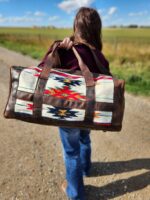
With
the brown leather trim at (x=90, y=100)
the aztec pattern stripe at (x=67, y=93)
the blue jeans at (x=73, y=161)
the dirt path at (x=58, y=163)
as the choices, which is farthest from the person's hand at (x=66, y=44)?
the dirt path at (x=58, y=163)

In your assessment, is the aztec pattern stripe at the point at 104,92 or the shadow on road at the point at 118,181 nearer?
the aztec pattern stripe at the point at 104,92

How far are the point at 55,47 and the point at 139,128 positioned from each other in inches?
123

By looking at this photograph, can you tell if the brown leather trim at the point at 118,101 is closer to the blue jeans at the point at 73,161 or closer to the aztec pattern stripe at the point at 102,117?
the aztec pattern stripe at the point at 102,117

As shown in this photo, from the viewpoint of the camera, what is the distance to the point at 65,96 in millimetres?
2375

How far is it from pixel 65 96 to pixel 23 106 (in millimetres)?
338

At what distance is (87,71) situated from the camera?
7.92ft

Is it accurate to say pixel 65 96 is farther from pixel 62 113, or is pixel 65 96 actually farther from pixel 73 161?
pixel 73 161

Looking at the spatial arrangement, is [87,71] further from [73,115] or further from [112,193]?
[112,193]

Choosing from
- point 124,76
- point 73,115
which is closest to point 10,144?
point 73,115

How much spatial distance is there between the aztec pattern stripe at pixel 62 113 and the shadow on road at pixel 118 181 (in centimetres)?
118

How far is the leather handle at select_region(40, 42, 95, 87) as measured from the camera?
7.83 feet

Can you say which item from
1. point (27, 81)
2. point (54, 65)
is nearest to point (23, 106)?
point (27, 81)

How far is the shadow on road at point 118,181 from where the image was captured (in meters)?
3.25

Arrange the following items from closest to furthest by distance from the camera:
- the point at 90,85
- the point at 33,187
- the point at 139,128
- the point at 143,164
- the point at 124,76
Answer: the point at 90,85, the point at 33,187, the point at 143,164, the point at 139,128, the point at 124,76
